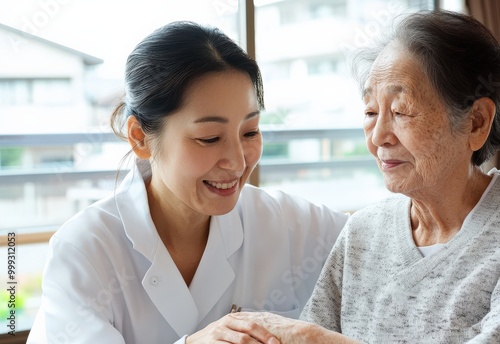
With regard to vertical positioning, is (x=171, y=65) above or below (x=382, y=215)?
above

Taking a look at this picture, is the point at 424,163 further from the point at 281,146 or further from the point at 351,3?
the point at 351,3

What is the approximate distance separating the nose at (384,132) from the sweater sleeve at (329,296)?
0.31 meters

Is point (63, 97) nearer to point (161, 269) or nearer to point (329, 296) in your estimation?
point (161, 269)

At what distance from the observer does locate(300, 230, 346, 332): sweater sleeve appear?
1.67m

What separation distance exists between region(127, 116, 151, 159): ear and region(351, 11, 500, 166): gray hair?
0.72m

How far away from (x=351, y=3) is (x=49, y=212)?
240 cm

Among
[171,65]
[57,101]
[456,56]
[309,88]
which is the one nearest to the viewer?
[456,56]

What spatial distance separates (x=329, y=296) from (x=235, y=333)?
34 centimetres

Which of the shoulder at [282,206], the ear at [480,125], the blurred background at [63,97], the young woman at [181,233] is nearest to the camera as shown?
the ear at [480,125]

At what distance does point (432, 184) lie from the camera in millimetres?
1495

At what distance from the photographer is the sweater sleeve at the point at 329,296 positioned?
5.49 feet

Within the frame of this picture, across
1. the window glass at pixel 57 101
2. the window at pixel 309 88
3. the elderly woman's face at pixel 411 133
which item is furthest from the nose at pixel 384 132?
the window at pixel 309 88

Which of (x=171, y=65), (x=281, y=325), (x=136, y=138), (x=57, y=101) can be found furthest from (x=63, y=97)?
(x=281, y=325)

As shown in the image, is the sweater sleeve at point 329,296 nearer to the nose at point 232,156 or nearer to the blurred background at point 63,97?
the nose at point 232,156
